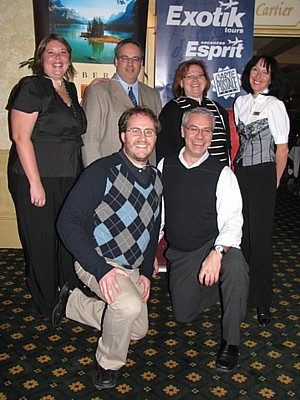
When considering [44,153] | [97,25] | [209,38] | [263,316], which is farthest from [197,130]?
[97,25]

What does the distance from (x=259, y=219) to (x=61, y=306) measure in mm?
1193

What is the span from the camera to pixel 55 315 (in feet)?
7.38

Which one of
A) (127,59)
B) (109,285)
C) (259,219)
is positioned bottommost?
(109,285)

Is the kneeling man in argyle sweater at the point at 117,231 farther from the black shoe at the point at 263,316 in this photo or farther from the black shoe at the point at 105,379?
the black shoe at the point at 263,316

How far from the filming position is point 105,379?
1.79 m

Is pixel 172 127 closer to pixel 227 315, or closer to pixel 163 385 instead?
pixel 227 315

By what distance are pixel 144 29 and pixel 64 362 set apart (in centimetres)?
256

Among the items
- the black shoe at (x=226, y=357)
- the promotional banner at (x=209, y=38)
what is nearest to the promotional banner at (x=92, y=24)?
the promotional banner at (x=209, y=38)

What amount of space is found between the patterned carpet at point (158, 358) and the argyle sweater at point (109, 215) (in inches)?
19.8

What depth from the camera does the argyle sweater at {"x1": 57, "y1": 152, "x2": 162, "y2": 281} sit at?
174 cm

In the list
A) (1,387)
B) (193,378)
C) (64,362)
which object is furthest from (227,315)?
(1,387)

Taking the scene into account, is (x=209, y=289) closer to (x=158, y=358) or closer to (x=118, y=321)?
(x=158, y=358)

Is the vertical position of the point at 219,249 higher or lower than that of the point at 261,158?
lower

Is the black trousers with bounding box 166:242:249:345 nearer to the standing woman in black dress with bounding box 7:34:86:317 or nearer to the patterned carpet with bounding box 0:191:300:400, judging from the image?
the patterned carpet with bounding box 0:191:300:400
